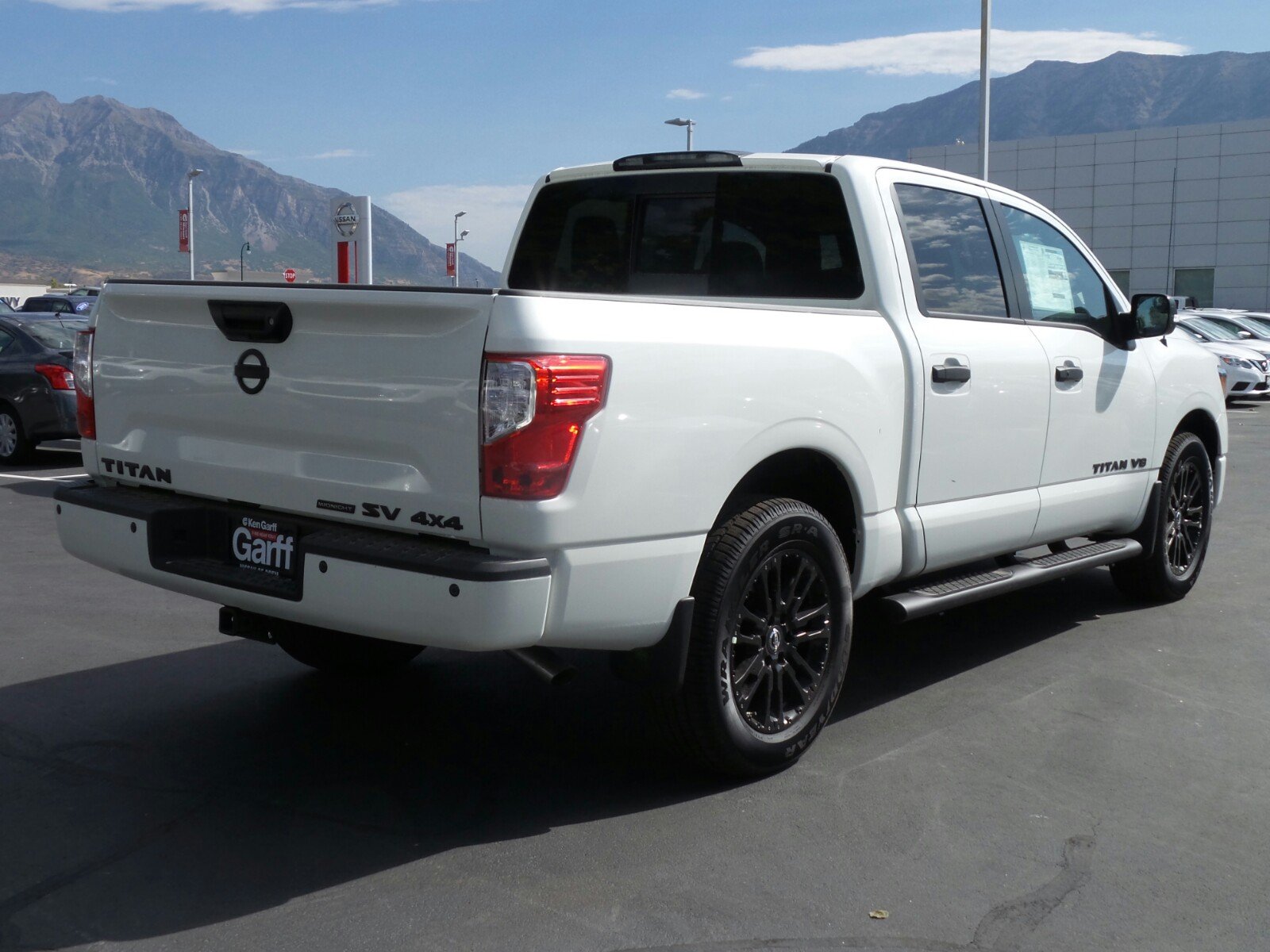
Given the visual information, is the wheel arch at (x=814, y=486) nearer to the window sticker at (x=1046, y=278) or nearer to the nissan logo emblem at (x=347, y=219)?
the window sticker at (x=1046, y=278)

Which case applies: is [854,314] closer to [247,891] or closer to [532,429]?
[532,429]

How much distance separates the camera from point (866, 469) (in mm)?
4480

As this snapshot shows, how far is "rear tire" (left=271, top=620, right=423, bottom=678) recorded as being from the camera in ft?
16.4

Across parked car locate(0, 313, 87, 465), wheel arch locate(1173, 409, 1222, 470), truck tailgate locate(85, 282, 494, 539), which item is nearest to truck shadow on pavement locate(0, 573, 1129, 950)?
truck tailgate locate(85, 282, 494, 539)

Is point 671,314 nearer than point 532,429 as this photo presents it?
No

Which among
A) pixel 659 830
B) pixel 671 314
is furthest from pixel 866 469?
pixel 659 830

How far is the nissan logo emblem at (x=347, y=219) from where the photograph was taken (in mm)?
15344

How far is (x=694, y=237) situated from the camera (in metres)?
5.24

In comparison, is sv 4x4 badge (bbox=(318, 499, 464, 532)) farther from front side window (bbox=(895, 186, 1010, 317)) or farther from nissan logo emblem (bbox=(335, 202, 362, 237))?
nissan logo emblem (bbox=(335, 202, 362, 237))

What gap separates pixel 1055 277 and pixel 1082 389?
54 centimetres

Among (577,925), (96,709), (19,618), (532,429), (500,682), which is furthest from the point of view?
(19,618)

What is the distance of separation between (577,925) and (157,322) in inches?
89.8

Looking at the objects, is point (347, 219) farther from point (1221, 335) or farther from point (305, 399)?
point (1221, 335)

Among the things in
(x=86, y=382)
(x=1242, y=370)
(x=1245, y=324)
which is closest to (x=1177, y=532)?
(x=86, y=382)
